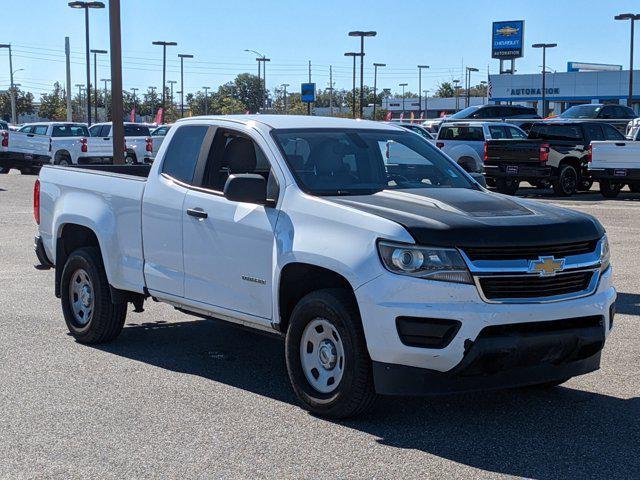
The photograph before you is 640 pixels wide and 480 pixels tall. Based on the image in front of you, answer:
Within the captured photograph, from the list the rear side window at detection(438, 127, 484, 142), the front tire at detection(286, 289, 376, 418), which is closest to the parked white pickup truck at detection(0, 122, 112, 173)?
the rear side window at detection(438, 127, 484, 142)

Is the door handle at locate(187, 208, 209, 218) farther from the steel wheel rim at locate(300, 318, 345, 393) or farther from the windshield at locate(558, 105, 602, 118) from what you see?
the windshield at locate(558, 105, 602, 118)

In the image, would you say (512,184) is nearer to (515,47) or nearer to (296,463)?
(296,463)

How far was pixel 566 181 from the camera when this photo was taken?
2608 centimetres

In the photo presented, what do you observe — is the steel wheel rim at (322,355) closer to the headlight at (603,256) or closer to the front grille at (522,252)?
the front grille at (522,252)

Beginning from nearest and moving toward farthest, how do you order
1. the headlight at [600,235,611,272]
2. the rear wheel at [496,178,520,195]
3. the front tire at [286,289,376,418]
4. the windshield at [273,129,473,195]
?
the front tire at [286,289,376,418] < the headlight at [600,235,611,272] < the windshield at [273,129,473,195] < the rear wheel at [496,178,520,195]

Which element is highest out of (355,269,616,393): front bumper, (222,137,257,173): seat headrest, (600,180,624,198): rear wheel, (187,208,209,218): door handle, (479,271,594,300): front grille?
(222,137,257,173): seat headrest

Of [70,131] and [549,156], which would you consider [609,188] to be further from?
[70,131]

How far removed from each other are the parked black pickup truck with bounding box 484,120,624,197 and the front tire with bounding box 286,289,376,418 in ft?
66.9

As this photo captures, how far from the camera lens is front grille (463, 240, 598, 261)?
553cm

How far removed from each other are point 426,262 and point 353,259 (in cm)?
44

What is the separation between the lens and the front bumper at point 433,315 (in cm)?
543

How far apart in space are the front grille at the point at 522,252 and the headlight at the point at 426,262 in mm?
96

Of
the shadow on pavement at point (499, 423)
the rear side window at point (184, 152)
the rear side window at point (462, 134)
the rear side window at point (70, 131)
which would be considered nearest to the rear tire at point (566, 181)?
the rear side window at point (462, 134)

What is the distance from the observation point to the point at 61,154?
3506 cm
